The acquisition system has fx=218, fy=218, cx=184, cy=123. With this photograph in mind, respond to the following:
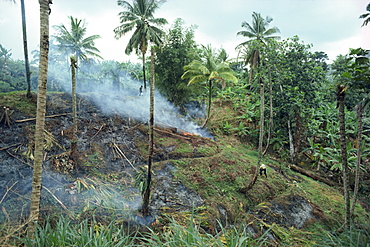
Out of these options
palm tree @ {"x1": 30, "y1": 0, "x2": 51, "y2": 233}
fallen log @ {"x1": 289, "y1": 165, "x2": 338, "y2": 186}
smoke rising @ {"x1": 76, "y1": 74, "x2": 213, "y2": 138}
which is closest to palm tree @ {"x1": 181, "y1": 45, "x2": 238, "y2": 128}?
smoke rising @ {"x1": 76, "y1": 74, "x2": 213, "y2": 138}

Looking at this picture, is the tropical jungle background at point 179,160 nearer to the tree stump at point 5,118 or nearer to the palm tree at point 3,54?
the tree stump at point 5,118

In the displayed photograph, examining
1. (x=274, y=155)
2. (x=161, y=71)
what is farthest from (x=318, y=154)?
(x=161, y=71)

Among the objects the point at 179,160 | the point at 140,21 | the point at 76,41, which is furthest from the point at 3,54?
the point at 179,160

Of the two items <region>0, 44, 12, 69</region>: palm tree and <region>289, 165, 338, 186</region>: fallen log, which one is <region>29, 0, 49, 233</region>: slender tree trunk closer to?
<region>289, 165, 338, 186</region>: fallen log

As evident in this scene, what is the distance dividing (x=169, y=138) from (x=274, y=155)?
776 centimetres

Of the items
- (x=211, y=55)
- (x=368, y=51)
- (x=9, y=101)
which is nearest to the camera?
(x=368, y=51)

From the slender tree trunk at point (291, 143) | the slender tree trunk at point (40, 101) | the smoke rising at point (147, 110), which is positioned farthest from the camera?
the smoke rising at point (147, 110)

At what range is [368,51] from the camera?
3.65 m

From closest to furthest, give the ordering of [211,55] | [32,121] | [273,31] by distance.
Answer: [32,121] → [211,55] → [273,31]

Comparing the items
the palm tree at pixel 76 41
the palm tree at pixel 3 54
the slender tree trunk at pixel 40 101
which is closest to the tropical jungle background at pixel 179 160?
the slender tree trunk at pixel 40 101

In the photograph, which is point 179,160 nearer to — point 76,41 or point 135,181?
point 135,181

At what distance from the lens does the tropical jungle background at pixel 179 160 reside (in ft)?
12.9

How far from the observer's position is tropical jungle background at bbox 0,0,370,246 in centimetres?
393

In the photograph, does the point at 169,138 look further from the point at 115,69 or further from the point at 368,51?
the point at 115,69
